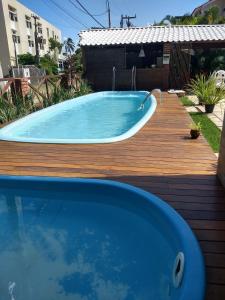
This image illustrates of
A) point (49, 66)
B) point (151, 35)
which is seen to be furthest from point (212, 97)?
point (49, 66)

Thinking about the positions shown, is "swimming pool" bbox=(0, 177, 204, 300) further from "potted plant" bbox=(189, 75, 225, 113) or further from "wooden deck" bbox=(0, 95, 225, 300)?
"potted plant" bbox=(189, 75, 225, 113)

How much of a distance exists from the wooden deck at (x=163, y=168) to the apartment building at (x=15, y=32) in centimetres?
3080

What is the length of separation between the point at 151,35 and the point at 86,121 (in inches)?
329

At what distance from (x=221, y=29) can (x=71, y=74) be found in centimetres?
835

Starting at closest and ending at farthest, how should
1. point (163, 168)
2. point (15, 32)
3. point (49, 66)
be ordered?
point (163, 168) → point (49, 66) → point (15, 32)

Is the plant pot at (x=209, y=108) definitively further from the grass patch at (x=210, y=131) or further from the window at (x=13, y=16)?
the window at (x=13, y=16)

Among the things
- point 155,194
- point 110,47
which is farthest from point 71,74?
point 155,194

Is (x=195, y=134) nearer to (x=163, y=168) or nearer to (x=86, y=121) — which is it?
(x=163, y=168)

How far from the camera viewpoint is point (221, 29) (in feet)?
48.6

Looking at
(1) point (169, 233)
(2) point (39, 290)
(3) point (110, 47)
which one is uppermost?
(3) point (110, 47)

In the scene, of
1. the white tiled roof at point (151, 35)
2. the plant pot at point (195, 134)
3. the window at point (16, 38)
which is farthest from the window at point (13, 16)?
the plant pot at point (195, 134)

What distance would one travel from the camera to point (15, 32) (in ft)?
133

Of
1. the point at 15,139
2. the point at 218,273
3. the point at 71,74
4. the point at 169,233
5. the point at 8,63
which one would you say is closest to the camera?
the point at 218,273

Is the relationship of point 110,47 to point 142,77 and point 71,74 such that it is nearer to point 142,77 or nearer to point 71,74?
point 142,77
